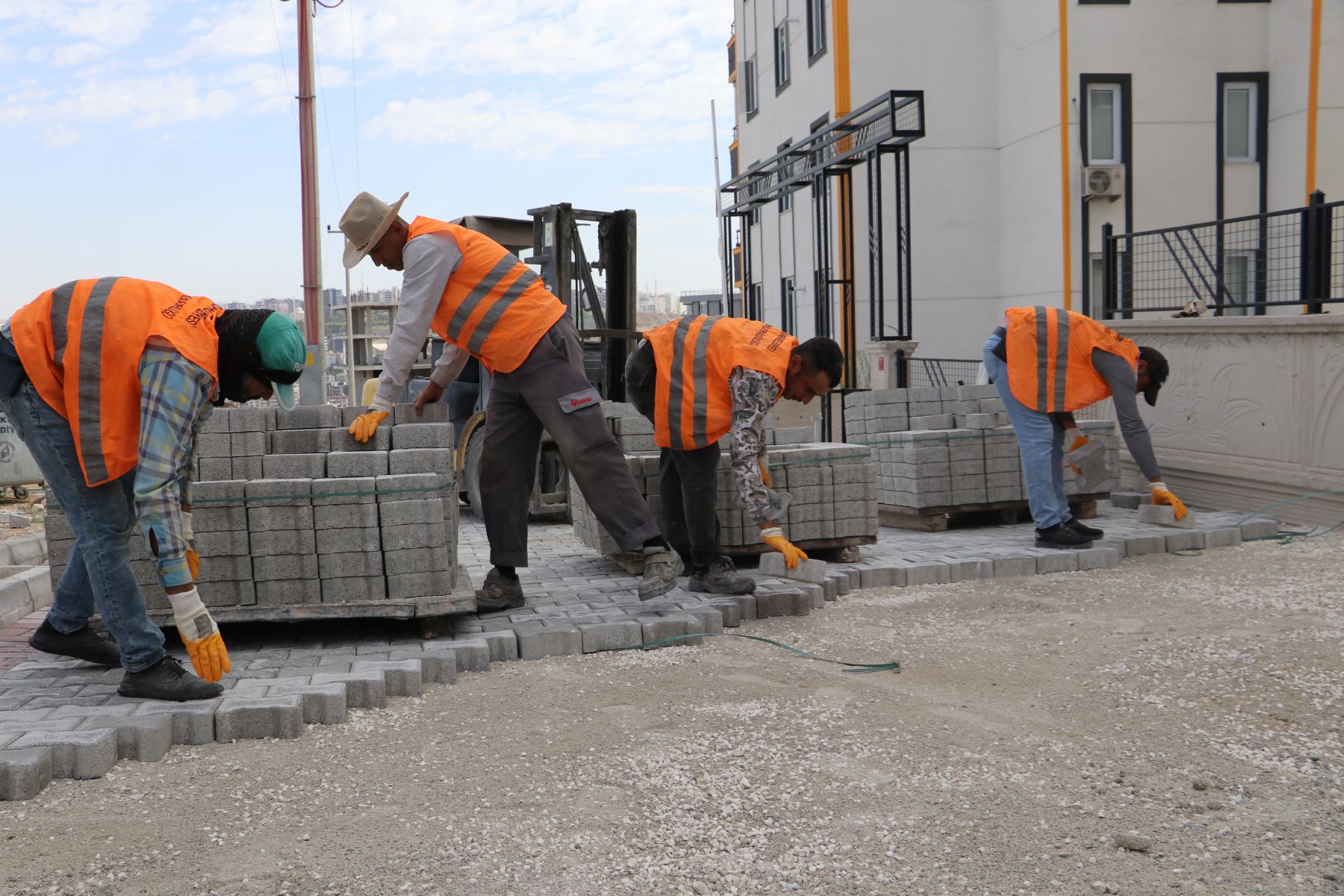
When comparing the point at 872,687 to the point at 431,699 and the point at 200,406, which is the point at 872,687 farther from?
the point at 200,406

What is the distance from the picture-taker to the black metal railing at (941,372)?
56.6 feet

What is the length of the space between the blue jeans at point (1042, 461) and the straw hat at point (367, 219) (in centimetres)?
407

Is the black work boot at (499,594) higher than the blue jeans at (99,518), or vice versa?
the blue jeans at (99,518)

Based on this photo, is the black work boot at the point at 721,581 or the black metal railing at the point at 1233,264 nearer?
the black work boot at the point at 721,581

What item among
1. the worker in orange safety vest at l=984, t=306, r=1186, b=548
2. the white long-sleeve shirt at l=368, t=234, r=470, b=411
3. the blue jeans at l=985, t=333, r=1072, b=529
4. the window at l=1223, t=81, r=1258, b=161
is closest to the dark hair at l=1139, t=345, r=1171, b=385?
the worker in orange safety vest at l=984, t=306, r=1186, b=548

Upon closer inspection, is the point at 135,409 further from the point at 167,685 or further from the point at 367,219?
the point at 367,219

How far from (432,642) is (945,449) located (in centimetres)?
452

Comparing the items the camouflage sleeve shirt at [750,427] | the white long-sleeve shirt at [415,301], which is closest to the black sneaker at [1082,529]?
the camouflage sleeve shirt at [750,427]

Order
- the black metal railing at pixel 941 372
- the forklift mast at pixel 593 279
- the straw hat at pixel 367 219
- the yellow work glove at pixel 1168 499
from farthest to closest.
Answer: the black metal railing at pixel 941 372 → the forklift mast at pixel 593 279 → the yellow work glove at pixel 1168 499 → the straw hat at pixel 367 219

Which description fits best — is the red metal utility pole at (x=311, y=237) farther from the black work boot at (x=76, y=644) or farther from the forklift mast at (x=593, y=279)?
the black work boot at (x=76, y=644)

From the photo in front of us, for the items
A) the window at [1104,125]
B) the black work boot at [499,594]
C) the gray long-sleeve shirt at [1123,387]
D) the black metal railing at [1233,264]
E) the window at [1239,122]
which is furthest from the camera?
the window at [1239,122]

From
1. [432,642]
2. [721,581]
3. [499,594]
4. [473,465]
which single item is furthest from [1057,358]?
[473,465]

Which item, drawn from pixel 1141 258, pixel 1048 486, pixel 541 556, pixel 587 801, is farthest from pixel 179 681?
pixel 1141 258

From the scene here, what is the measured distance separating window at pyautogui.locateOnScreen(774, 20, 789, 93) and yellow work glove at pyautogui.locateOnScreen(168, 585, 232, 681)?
743 inches
